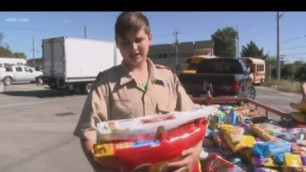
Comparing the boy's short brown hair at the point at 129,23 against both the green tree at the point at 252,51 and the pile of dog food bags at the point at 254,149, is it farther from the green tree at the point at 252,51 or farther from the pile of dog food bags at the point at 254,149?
the green tree at the point at 252,51

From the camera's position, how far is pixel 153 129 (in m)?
1.90

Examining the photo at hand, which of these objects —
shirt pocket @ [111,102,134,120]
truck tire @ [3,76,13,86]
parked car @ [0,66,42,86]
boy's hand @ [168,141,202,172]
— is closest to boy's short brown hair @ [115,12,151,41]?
shirt pocket @ [111,102,134,120]

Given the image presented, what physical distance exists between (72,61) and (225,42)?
68.0m

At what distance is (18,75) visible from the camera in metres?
37.4

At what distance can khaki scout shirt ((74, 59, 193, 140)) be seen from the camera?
6.87 feet

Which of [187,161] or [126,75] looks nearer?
[187,161]

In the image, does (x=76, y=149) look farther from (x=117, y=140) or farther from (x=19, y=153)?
(x=117, y=140)

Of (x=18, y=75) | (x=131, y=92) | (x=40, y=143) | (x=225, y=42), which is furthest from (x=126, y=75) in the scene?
(x=225, y=42)

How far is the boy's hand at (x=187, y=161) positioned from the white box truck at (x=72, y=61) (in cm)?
2063

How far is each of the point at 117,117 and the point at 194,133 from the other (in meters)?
0.42

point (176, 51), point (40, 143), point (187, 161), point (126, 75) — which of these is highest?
point (176, 51)

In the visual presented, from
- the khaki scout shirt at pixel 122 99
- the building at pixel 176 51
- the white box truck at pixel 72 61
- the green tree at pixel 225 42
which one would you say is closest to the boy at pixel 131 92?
the khaki scout shirt at pixel 122 99

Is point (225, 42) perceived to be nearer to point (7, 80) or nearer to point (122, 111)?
point (7, 80)
